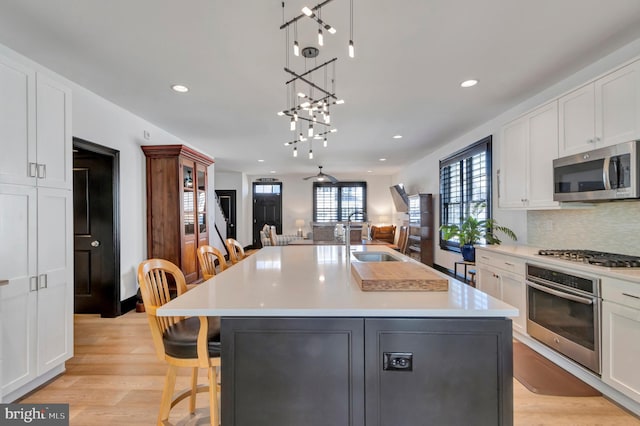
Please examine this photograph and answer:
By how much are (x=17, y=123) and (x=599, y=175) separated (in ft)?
13.8

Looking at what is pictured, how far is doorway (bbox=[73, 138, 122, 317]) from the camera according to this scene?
3617 millimetres

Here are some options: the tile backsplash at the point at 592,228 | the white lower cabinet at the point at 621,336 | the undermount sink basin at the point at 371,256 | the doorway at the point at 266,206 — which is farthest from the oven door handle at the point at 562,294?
the doorway at the point at 266,206

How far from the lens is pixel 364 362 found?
1228 mm

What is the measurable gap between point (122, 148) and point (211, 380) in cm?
343

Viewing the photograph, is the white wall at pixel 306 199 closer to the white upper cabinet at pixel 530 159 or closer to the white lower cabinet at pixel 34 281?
the white upper cabinet at pixel 530 159

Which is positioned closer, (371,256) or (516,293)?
(371,256)

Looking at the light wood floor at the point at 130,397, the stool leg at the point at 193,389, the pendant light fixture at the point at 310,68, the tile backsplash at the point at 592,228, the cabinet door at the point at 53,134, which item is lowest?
the light wood floor at the point at 130,397

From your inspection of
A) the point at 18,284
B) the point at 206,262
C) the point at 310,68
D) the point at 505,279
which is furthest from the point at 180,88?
the point at 505,279

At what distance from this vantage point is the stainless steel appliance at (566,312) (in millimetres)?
2051

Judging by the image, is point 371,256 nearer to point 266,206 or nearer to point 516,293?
point 516,293

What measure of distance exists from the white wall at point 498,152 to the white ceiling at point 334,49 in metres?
0.11

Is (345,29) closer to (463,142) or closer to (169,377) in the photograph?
(169,377)

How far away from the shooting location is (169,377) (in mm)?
1588

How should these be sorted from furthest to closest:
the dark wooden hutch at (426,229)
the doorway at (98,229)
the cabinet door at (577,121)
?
the dark wooden hutch at (426,229) → the doorway at (98,229) → the cabinet door at (577,121)
